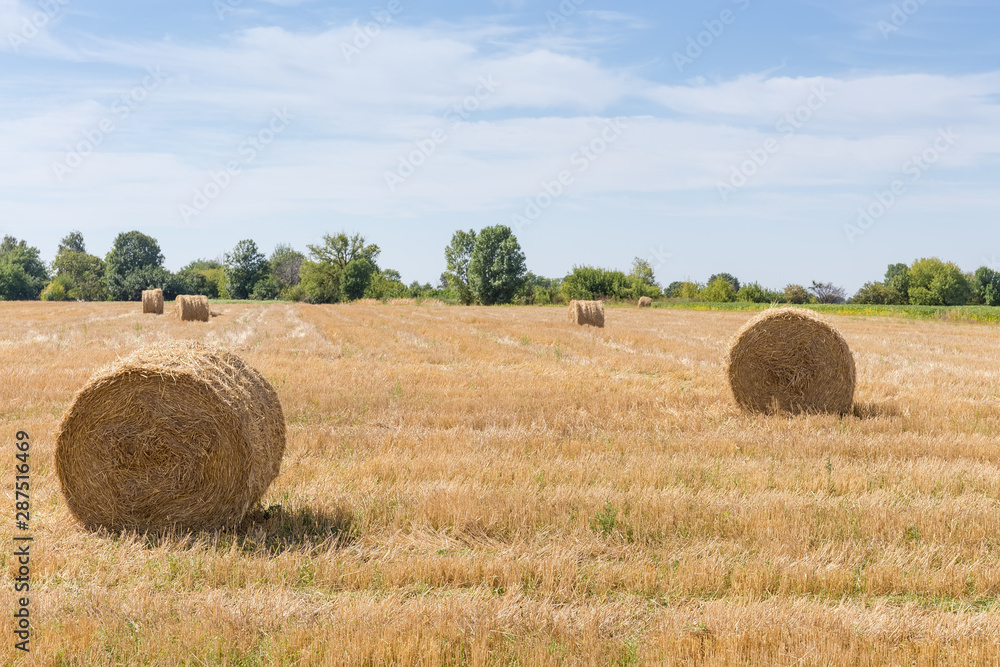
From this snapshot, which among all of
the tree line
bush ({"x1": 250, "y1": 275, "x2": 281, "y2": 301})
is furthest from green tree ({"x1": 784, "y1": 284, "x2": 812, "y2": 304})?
bush ({"x1": 250, "y1": 275, "x2": 281, "y2": 301})

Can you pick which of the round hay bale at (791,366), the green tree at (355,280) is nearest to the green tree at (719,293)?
the green tree at (355,280)

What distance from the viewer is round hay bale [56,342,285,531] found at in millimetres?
6340

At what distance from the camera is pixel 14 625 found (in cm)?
445

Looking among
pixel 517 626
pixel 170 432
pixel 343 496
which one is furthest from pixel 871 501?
pixel 170 432

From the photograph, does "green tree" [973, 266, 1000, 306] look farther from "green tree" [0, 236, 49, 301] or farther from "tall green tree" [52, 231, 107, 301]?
"green tree" [0, 236, 49, 301]

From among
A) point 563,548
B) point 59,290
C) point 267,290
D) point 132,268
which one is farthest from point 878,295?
point 59,290

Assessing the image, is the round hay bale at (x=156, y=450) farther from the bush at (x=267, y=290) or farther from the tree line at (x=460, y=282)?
the bush at (x=267, y=290)

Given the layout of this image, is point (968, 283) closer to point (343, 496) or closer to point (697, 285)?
point (697, 285)

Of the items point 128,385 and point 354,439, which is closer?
point 128,385

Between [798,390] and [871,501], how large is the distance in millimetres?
5002

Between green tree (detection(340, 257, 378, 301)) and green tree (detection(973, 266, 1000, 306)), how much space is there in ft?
196

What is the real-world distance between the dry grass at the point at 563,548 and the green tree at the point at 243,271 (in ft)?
329

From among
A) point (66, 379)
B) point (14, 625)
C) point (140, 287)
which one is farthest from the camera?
point (140, 287)

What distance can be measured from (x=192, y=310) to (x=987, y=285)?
243 ft
